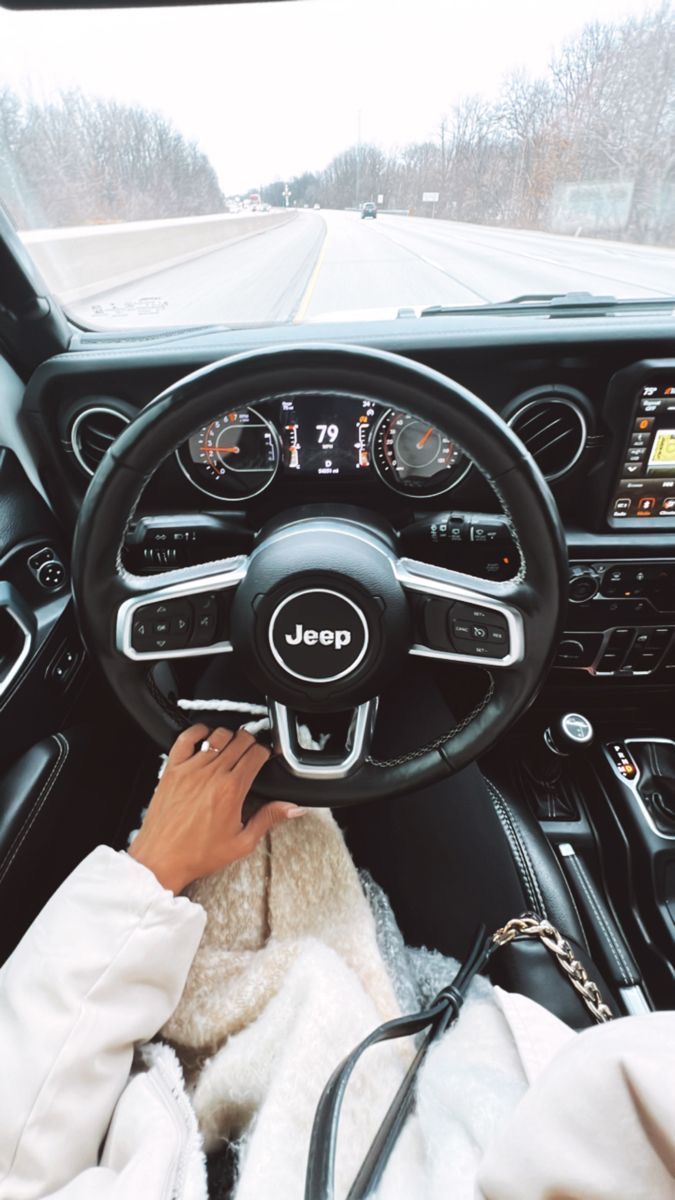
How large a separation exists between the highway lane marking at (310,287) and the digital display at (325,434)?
1.19 feet

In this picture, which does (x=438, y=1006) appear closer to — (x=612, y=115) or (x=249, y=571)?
(x=249, y=571)

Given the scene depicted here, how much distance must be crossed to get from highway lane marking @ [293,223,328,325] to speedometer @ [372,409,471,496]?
0.45 metres

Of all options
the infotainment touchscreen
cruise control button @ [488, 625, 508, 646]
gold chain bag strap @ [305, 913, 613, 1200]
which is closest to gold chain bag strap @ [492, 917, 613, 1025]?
gold chain bag strap @ [305, 913, 613, 1200]

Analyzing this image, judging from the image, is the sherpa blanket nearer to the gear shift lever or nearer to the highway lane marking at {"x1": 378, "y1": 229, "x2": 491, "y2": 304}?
the gear shift lever

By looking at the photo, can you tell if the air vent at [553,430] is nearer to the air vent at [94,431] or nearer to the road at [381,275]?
the road at [381,275]

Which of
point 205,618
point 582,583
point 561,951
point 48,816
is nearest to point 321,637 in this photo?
point 205,618

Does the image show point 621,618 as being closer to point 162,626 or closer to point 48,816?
point 162,626

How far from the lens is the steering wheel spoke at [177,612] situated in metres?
0.94

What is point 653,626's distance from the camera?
162 centimetres

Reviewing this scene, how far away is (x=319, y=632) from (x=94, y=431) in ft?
2.73

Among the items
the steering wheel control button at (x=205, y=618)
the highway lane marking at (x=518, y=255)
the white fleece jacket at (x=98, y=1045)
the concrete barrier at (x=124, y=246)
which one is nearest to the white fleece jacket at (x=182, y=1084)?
the white fleece jacket at (x=98, y=1045)

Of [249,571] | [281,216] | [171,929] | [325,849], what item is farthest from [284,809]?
[281,216]

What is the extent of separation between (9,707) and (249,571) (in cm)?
62

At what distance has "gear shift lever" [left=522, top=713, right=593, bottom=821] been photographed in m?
1.68
